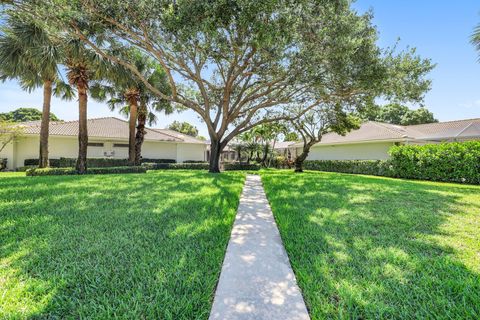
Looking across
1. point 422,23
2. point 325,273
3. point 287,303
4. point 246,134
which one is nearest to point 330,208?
point 325,273

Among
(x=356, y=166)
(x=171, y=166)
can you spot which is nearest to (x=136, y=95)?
(x=171, y=166)

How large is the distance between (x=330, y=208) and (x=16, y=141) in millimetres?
25073

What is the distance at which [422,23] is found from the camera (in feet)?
36.1

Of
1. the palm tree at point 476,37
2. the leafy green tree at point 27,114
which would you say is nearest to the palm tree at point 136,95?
the palm tree at point 476,37

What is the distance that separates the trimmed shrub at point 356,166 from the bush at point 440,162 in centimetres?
126

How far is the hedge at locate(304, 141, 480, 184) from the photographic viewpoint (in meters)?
12.9

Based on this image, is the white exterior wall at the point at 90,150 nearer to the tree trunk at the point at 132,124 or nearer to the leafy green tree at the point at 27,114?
the tree trunk at the point at 132,124

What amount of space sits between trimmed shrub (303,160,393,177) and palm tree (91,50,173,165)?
55.8 feet

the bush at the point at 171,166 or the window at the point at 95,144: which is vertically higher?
the window at the point at 95,144

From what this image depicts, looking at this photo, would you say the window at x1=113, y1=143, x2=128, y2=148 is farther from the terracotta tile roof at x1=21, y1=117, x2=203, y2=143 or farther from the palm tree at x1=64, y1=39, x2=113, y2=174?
the palm tree at x1=64, y1=39, x2=113, y2=174

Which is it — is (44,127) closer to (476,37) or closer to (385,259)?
(385,259)

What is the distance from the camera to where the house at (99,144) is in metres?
20.4

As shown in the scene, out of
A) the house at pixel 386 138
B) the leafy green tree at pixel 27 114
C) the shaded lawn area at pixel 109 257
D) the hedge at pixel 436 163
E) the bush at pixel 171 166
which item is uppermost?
the leafy green tree at pixel 27 114

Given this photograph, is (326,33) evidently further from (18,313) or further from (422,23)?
(18,313)
